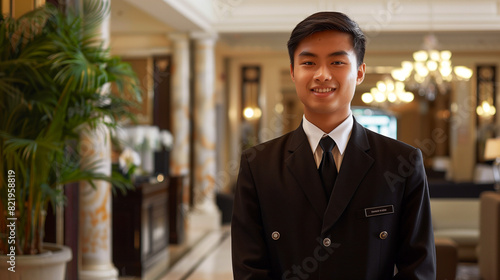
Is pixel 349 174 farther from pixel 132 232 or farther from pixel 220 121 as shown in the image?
pixel 220 121

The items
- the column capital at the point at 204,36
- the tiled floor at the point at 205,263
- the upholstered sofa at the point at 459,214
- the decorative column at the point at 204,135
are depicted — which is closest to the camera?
the tiled floor at the point at 205,263

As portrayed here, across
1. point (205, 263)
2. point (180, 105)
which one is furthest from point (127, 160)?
point (180, 105)

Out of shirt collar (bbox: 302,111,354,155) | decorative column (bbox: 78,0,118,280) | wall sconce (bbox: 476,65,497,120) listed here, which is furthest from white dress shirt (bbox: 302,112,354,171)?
wall sconce (bbox: 476,65,497,120)

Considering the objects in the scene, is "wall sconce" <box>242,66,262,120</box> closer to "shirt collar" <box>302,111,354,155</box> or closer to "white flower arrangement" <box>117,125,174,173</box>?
"white flower arrangement" <box>117,125,174,173</box>

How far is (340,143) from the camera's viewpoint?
151 cm

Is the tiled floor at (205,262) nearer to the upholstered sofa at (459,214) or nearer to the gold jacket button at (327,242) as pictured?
the upholstered sofa at (459,214)

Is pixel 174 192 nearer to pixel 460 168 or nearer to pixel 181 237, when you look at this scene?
pixel 181 237

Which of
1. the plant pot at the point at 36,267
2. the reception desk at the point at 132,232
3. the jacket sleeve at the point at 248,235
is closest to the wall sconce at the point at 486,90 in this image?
the reception desk at the point at 132,232

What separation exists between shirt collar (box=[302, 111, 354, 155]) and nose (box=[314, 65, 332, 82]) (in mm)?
144

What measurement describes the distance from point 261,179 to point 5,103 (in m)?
2.54

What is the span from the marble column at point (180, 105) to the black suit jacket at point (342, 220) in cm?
848

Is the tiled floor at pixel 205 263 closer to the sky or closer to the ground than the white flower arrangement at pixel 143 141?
A: closer to the ground

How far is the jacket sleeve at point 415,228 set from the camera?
1429mm

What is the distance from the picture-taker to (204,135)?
10.1 metres
